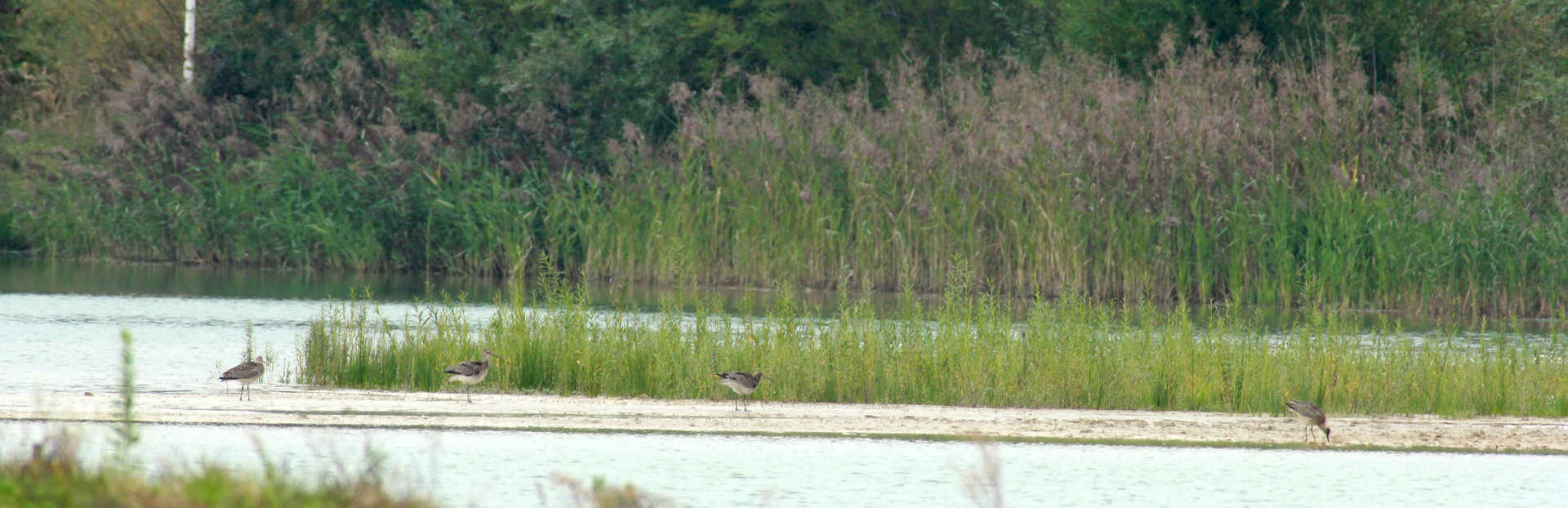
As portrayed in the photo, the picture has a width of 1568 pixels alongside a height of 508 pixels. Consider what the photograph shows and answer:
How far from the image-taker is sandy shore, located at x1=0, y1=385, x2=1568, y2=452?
12.5 metres

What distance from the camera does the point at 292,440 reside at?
11.6m

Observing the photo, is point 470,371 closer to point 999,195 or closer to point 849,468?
point 849,468

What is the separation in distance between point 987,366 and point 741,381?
1.93 meters

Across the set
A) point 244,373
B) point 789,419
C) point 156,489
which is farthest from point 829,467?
point 156,489

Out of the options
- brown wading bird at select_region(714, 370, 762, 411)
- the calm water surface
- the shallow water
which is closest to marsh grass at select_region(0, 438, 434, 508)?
the calm water surface

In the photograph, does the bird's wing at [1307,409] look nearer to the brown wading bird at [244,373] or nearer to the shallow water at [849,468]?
the shallow water at [849,468]

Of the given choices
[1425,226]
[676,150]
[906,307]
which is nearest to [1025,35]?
[676,150]

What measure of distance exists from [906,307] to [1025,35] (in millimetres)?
20280

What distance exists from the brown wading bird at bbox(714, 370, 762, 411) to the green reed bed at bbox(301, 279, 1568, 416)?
58cm

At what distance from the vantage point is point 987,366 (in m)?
14.2

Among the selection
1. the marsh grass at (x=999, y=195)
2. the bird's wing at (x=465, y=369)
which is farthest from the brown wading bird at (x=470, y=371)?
the marsh grass at (x=999, y=195)

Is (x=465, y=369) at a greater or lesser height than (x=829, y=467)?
greater

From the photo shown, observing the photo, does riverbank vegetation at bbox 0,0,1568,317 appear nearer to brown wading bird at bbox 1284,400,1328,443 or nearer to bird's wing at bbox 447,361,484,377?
brown wading bird at bbox 1284,400,1328,443

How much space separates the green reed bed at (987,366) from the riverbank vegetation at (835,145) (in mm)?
2003
